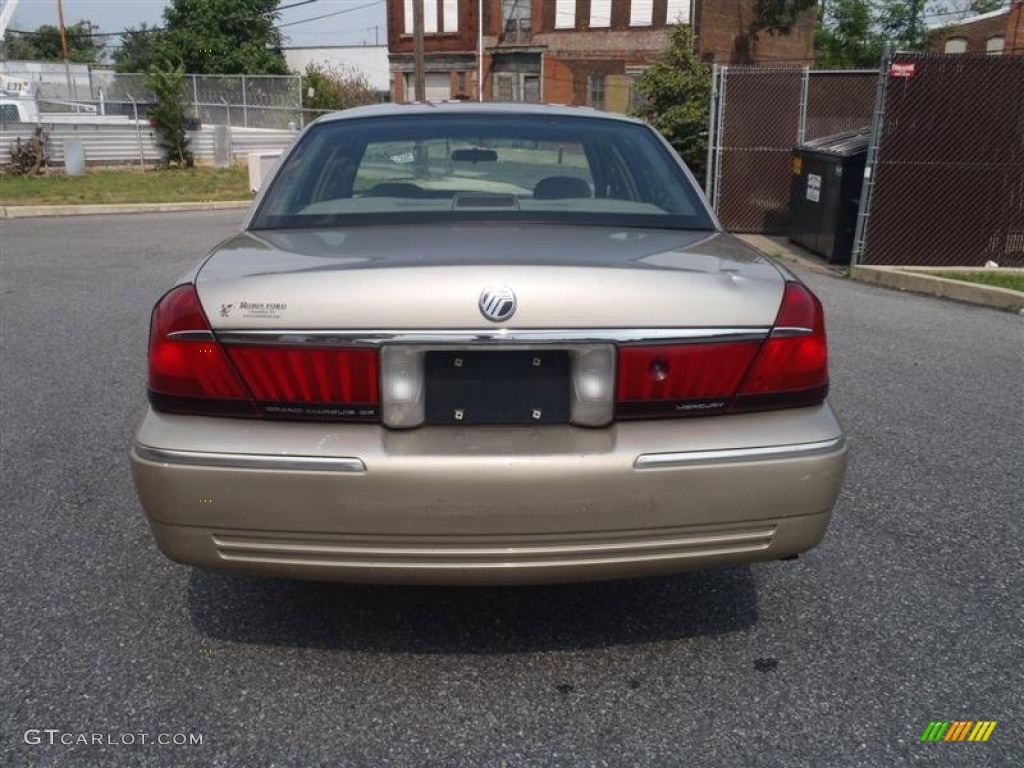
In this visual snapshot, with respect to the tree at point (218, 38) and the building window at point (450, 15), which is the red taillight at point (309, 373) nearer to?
the building window at point (450, 15)

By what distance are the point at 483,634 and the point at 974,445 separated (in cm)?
303

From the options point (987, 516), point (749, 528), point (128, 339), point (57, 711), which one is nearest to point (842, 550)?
point (987, 516)

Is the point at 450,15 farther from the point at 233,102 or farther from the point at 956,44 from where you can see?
the point at 956,44

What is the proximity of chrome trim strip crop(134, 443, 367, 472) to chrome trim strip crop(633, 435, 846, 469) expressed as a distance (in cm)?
73

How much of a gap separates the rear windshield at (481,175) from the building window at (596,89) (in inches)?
1622

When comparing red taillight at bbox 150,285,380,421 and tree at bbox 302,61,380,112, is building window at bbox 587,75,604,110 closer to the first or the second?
tree at bbox 302,61,380,112

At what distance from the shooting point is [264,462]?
2547mm

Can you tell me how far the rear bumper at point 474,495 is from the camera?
8.32 ft

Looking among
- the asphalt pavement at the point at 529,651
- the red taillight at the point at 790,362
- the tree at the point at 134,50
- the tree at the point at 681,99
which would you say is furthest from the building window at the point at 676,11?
the tree at the point at 134,50

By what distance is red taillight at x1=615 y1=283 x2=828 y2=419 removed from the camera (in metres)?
2.62

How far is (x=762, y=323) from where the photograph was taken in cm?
269

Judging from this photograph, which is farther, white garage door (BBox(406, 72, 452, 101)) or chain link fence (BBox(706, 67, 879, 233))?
white garage door (BBox(406, 72, 452, 101))

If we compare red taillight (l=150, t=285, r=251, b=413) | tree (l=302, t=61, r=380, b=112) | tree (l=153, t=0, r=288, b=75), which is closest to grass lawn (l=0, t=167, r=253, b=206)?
tree (l=302, t=61, r=380, b=112)

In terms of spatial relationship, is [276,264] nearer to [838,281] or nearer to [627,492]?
[627,492]
